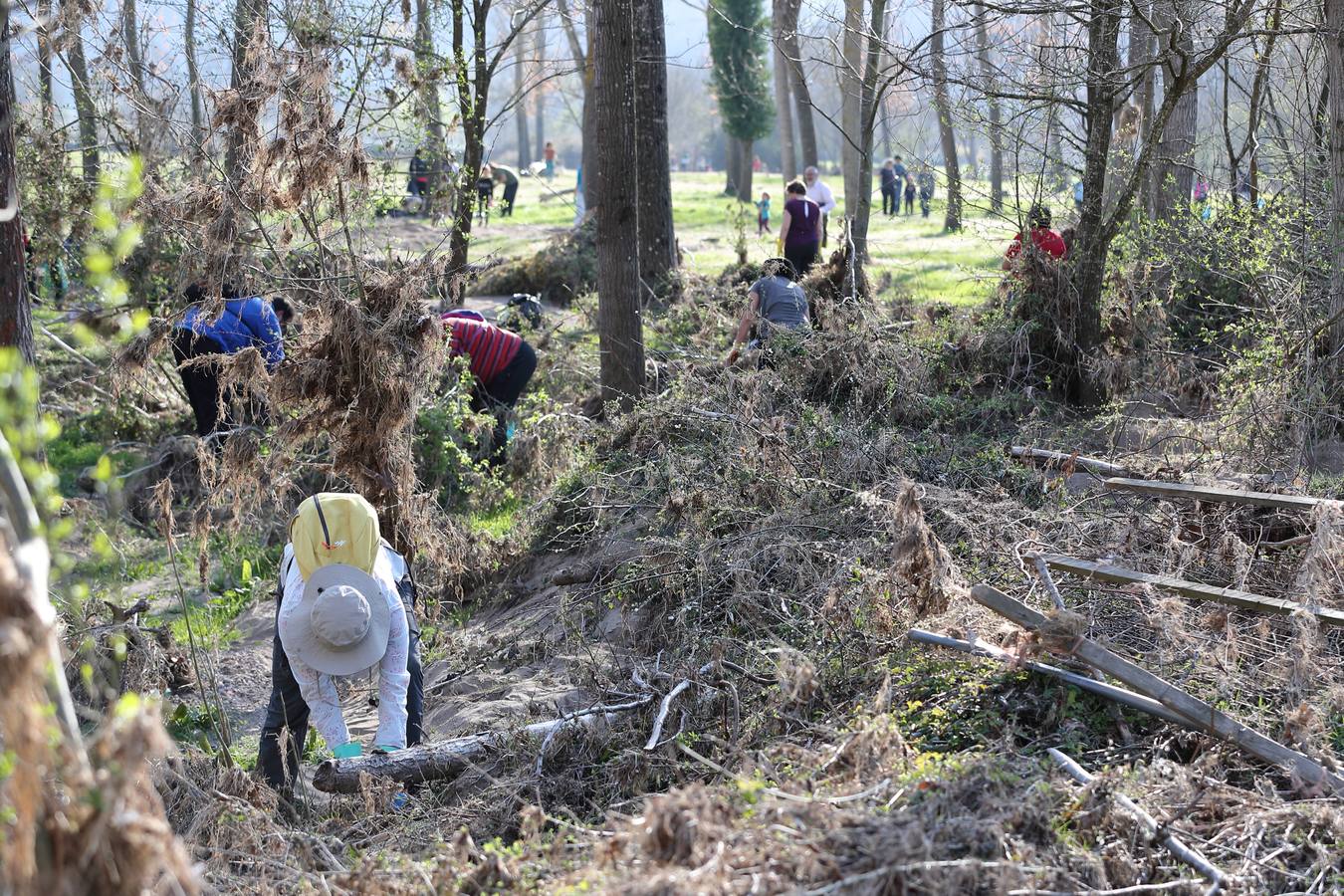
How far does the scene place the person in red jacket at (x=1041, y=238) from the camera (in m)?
9.40

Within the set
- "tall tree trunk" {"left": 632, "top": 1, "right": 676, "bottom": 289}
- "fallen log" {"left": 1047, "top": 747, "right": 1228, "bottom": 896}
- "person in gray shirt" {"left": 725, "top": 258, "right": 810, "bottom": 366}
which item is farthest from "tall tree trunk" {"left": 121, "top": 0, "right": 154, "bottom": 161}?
"fallen log" {"left": 1047, "top": 747, "right": 1228, "bottom": 896}

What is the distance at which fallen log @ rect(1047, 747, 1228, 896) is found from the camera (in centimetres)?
325

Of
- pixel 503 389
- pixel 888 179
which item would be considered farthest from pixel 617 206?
pixel 888 179

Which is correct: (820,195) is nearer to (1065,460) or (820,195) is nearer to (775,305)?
(775,305)

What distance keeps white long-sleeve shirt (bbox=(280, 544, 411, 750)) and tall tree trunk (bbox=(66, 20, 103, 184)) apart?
23.8 feet

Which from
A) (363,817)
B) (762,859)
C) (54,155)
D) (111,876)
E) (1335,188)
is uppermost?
(54,155)

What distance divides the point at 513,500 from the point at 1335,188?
587 cm

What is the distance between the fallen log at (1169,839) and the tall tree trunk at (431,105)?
891 cm

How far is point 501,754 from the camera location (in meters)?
4.72

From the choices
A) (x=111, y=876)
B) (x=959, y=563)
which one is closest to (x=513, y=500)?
(x=959, y=563)

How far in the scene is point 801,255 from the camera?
1250 centimetres

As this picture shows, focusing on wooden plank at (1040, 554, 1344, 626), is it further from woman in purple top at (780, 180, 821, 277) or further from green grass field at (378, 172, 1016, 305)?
woman in purple top at (780, 180, 821, 277)

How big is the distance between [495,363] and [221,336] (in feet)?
6.94

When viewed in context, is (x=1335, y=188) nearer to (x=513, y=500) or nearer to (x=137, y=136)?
(x=513, y=500)
